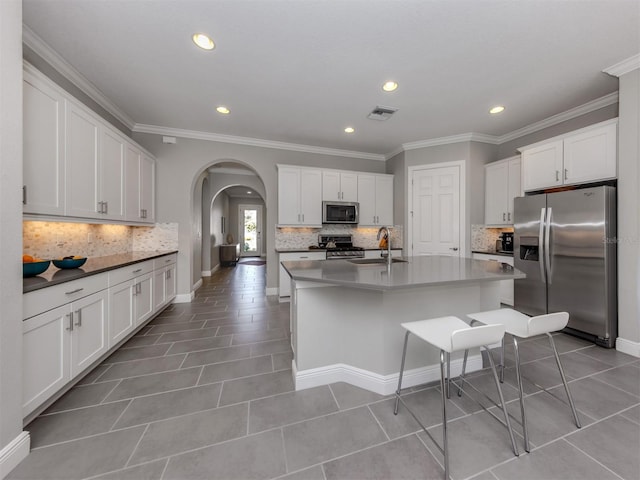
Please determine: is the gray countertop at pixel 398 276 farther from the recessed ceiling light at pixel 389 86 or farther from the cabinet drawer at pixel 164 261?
the cabinet drawer at pixel 164 261

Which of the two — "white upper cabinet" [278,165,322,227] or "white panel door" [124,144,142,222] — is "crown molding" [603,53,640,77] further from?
"white panel door" [124,144,142,222]

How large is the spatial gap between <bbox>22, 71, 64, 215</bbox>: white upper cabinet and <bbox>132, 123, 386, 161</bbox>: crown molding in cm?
211

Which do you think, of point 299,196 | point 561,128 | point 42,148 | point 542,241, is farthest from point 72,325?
point 561,128

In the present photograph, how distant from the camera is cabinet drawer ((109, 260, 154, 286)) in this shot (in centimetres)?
227

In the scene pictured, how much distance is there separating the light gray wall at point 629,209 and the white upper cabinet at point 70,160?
4.98 metres

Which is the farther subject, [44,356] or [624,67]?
[624,67]

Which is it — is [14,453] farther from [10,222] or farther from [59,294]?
[10,222]

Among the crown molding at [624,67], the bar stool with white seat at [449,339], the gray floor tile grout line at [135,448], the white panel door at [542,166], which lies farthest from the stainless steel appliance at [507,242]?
the gray floor tile grout line at [135,448]

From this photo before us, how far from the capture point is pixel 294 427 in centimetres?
150

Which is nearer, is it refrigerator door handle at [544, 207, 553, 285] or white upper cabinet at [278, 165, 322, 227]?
refrigerator door handle at [544, 207, 553, 285]

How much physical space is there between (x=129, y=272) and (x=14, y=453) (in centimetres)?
156

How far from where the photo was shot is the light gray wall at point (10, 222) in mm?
1222

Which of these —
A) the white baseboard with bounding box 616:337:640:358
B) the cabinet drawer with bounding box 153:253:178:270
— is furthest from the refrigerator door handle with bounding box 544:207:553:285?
the cabinet drawer with bounding box 153:253:178:270

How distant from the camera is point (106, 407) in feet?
5.51
